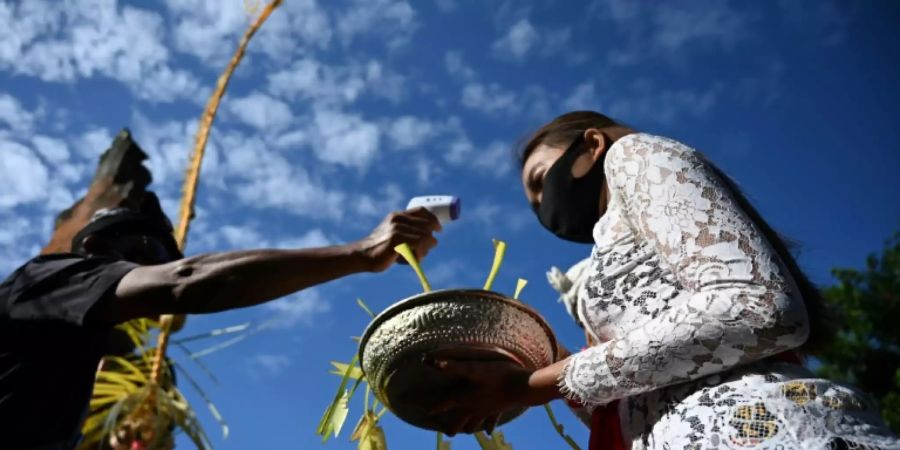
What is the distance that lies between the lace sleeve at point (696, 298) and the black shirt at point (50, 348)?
1.52 m

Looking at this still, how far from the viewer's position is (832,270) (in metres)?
12.5

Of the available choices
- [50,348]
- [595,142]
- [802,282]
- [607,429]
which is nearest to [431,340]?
[607,429]

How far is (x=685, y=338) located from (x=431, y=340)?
1.77 ft

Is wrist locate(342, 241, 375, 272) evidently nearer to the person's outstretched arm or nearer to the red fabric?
the person's outstretched arm

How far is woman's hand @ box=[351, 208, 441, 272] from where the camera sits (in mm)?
2291

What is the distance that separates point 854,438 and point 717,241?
15.7 inches

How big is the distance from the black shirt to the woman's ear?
1.42 m

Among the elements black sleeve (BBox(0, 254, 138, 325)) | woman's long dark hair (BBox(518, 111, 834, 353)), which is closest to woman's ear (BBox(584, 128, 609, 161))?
woman's long dark hair (BBox(518, 111, 834, 353))

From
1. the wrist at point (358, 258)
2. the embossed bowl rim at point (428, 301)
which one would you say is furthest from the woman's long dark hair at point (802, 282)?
the wrist at point (358, 258)

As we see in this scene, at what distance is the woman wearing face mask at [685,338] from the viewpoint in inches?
52.9

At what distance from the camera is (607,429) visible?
1.63 meters

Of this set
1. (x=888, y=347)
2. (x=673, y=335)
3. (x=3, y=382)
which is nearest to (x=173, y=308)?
(x=3, y=382)

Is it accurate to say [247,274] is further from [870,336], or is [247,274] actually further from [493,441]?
[870,336]

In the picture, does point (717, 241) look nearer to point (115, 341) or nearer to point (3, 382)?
point (3, 382)
